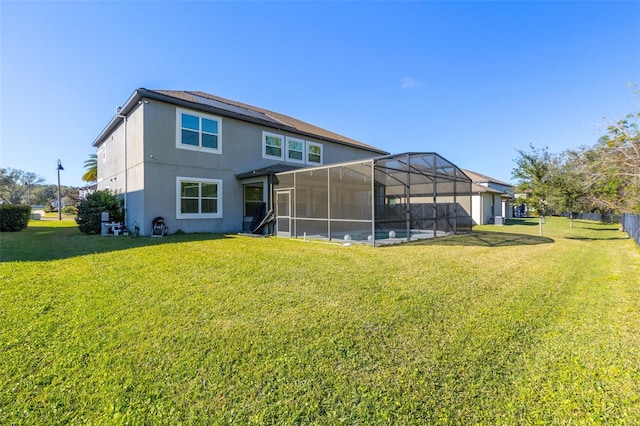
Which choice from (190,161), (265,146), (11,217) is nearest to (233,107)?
(265,146)

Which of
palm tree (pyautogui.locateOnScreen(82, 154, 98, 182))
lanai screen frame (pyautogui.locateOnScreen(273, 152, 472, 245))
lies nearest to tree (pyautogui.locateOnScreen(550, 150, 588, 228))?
lanai screen frame (pyautogui.locateOnScreen(273, 152, 472, 245))

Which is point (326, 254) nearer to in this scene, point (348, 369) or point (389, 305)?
point (389, 305)

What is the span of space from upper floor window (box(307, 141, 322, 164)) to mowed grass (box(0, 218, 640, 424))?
11.8 m

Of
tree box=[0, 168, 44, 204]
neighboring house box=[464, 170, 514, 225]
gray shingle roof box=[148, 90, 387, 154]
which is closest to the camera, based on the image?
gray shingle roof box=[148, 90, 387, 154]

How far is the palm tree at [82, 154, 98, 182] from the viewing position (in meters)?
24.8

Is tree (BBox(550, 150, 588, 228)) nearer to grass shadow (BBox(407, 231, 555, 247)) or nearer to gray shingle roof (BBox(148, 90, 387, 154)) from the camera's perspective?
grass shadow (BBox(407, 231, 555, 247))

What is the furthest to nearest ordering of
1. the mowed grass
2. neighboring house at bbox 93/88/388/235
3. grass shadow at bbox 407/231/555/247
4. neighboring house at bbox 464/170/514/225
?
neighboring house at bbox 464/170/514/225, neighboring house at bbox 93/88/388/235, grass shadow at bbox 407/231/555/247, the mowed grass

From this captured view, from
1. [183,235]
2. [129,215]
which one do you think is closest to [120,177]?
[129,215]

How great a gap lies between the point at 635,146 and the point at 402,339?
448 inches

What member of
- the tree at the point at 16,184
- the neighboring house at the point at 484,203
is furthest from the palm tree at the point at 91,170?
the tree at the point at 16,184

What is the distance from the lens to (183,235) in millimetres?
10984

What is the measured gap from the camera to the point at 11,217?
502 inches

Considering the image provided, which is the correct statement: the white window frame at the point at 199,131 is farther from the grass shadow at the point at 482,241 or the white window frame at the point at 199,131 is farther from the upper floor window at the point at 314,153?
the grass shadow at the point at 482,241

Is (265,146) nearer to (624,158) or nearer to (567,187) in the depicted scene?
(624,158)
